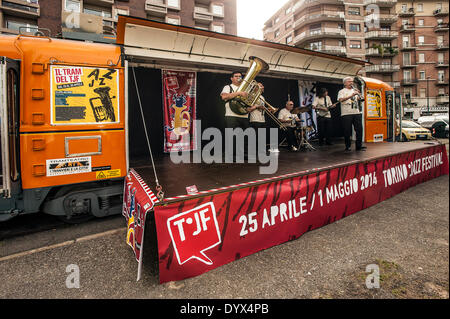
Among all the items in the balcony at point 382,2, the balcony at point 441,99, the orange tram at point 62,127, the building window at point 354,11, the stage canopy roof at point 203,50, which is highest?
the balcony at point 382,2

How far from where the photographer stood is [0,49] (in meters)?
2.85

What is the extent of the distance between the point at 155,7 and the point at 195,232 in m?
27.8

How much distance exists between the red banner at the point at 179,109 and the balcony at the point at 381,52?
154 feet

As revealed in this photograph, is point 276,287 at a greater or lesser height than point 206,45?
lesser

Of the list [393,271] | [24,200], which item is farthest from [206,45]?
[393,271]

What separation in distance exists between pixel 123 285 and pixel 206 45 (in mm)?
4315

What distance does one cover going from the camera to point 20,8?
18656 mm

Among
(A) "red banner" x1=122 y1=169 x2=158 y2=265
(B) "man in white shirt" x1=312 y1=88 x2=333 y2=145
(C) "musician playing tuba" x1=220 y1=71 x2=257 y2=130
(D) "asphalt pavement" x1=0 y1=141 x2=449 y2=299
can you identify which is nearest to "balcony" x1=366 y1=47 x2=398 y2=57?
(B) "man in white shirt" x1=312 y1=88 x2=333 y2=145

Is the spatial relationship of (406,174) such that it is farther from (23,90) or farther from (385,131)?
(23,90)

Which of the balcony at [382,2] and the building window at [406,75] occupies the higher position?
the balcony at [382,2]

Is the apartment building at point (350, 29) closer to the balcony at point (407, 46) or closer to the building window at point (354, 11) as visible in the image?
the building window at point (354, 11)

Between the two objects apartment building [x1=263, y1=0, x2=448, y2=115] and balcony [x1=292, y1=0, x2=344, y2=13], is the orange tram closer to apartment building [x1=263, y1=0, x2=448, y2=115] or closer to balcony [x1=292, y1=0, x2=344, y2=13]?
apartment building [x1=263, y1=0, x2=448, y2=115]

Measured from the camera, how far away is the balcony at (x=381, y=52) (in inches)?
1553

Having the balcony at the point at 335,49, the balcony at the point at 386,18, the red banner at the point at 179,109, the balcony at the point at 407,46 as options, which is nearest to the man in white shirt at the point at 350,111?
the red banner at the point at 179,109
